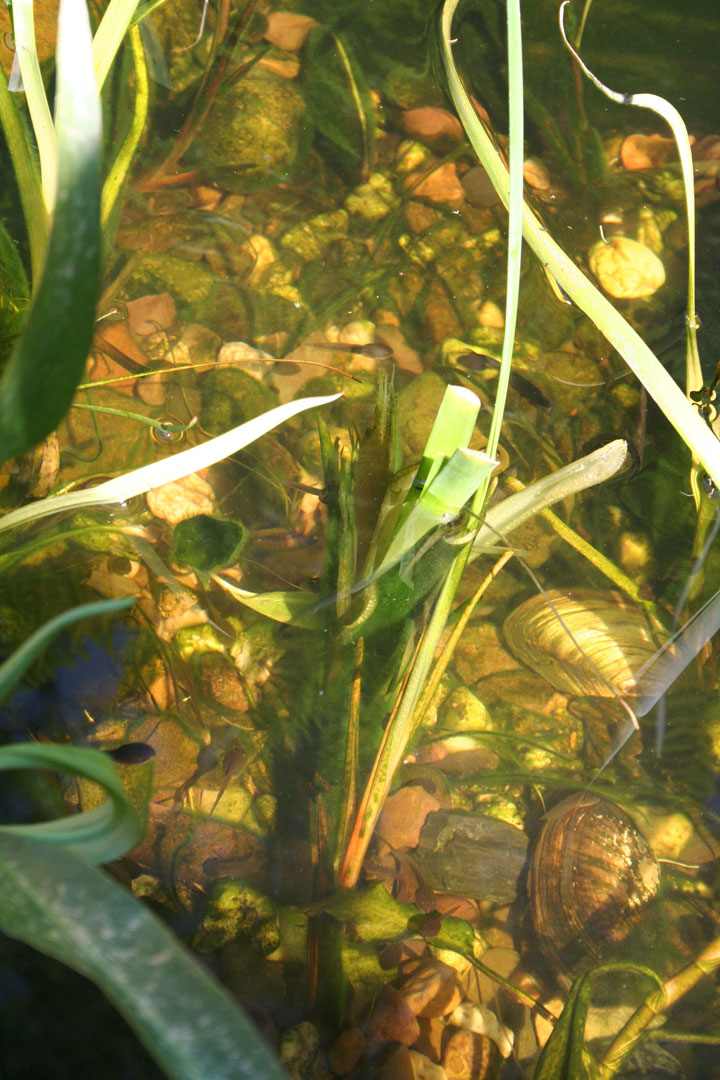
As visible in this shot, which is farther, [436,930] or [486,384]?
[486,384]

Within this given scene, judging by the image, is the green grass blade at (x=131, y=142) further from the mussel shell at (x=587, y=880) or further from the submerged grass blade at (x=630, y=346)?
the mussel shell at (x=587, y=880)

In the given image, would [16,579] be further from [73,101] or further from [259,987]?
[73,101]

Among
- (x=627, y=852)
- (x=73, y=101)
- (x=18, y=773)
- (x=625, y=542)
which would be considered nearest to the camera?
(x=73, y=101)

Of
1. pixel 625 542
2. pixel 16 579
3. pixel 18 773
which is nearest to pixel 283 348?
pixel 16 579

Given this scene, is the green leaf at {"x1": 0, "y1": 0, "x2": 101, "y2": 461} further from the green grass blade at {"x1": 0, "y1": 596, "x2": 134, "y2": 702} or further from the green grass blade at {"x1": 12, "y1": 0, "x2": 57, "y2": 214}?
the green grass blade at {"x1": 12, "y1": 0, "x2": 57, "y2": 214}

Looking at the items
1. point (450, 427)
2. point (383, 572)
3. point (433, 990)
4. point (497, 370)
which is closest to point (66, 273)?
point (450, 427)

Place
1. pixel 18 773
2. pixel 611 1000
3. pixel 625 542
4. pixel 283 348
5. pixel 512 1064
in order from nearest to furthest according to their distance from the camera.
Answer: pixel 18 773
pixel 512 1064
pixel 611 1000
pixel 625 542
pixel 283 348

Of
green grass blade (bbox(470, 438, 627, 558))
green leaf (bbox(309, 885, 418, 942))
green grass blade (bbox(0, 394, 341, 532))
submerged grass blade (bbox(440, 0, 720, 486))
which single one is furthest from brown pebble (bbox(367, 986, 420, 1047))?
submerged grass blade (bbox(440, 0, 720, 486))
